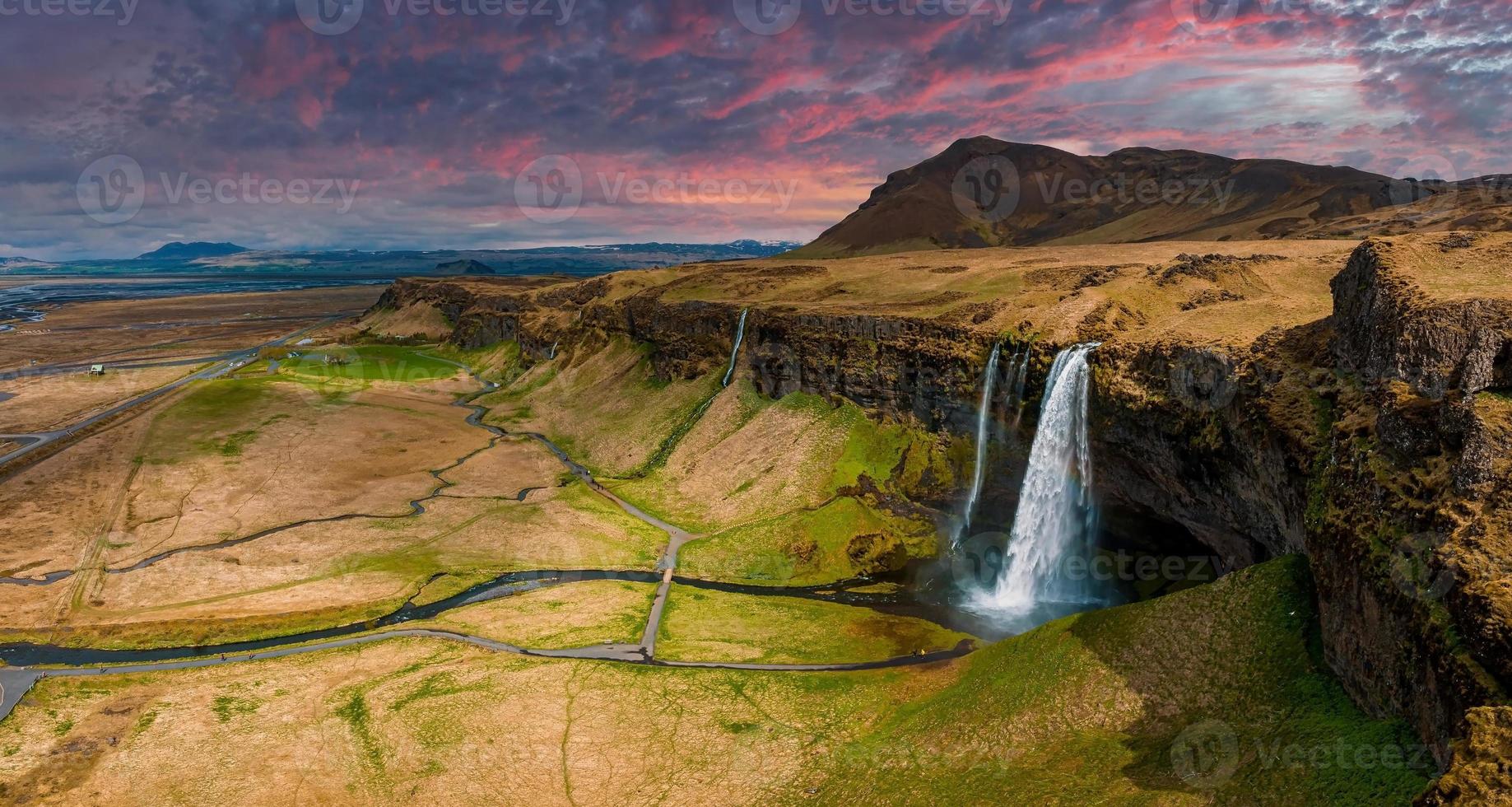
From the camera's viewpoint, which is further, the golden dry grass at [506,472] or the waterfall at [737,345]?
the waterfall at [737,345]

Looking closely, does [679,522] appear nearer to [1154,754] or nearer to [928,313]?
[928,313]

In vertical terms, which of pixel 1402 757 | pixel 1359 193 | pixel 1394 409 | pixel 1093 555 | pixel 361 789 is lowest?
pixel 361 789

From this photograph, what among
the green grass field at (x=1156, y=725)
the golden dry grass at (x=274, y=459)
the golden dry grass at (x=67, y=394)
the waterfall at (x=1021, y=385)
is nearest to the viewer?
the green grass field at (x=1156, y=725)

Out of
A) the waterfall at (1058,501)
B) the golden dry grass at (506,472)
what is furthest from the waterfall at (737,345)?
the waterfall at (1058,501)

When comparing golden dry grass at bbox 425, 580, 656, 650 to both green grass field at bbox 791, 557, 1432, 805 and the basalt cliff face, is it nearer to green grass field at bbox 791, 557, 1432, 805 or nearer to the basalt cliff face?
green grass field at bbox 791, 557, 1432, 805

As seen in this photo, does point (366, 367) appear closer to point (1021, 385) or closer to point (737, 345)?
point (737, 345)

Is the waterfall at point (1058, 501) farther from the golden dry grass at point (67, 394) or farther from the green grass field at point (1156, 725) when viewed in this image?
the golden dry grass at point (67, 394)

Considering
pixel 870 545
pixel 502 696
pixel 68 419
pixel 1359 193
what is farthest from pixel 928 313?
pixel 1359 193
